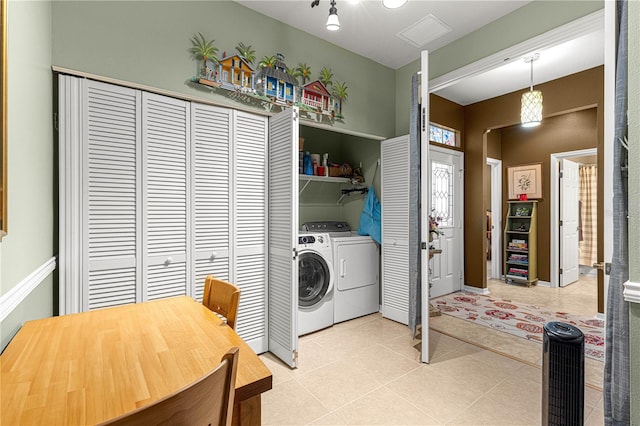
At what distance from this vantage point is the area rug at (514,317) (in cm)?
299

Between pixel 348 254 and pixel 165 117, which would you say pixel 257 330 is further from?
pixel 165 117

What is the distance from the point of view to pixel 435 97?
437 centimetres

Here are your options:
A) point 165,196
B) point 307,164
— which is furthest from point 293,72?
point 165,196

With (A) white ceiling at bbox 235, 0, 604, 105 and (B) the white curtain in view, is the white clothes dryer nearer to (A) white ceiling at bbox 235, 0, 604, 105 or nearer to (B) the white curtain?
(A) white ceiling at bbox 235, 0, 604, 105

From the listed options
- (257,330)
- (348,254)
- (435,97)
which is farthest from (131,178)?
(435,97)

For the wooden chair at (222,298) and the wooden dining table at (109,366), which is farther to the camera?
the wooden chair at (222,298)

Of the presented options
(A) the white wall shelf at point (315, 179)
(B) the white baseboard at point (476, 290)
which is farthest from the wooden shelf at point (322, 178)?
(B) the white baseboard at point (476, 290)

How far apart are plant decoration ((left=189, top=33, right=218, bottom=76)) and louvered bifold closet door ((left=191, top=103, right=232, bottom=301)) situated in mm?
307

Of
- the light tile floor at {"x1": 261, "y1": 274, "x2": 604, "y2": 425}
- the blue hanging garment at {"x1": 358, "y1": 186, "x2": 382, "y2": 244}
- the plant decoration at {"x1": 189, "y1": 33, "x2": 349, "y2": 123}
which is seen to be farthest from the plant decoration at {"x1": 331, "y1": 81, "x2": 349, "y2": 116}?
the light tile floor at {"x1": 261, "y1": 274, "x2": 604, "y2": 425}

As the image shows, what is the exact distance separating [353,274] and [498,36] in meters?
2.56

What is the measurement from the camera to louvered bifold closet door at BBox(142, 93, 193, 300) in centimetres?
205

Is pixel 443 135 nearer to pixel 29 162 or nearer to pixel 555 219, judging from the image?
pixel 555 219

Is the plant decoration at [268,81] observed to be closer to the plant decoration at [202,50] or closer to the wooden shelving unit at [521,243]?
the plant decoration at [202,50]

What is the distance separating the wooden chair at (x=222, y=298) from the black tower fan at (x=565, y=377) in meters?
1.42
